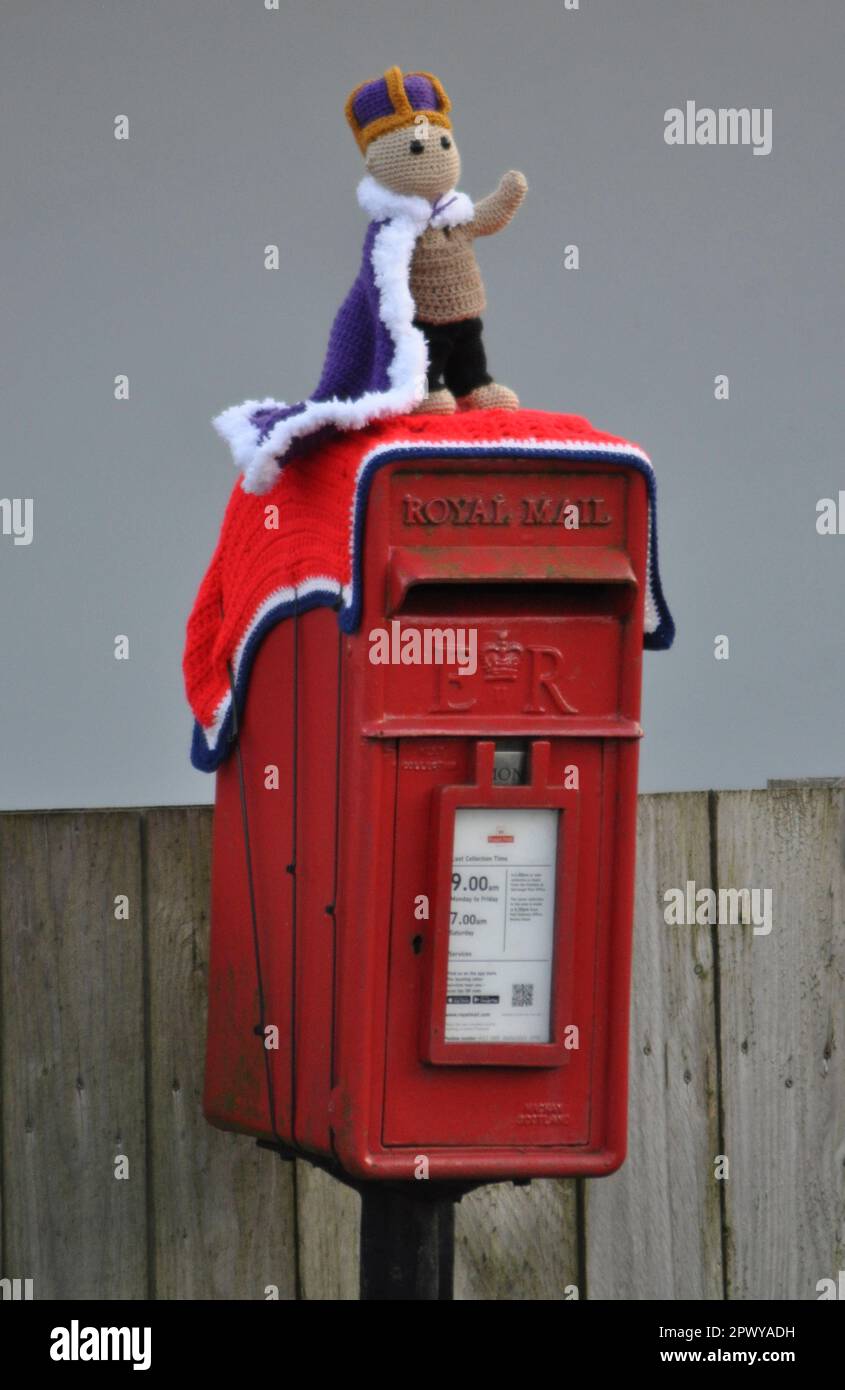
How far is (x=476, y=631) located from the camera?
2.52m

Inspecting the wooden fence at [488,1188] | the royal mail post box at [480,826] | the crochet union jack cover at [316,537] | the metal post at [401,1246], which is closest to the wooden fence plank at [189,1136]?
the wooden fence at [488,1188]

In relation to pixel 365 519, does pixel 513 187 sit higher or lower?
higher

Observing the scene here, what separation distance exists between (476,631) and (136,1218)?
3.90 feet

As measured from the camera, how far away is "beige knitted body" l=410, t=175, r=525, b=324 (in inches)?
106

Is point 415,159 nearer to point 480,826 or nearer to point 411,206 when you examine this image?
point 411,206

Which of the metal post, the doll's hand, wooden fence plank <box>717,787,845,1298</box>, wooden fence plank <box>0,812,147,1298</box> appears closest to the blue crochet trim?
the doll's hand

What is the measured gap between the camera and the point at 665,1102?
3.29 m

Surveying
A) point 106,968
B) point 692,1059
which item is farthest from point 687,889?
point 106,968

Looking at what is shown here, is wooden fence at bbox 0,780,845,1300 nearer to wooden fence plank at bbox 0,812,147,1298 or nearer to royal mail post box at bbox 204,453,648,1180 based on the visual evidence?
wooden fence plank at bbox 0,812,147,1298

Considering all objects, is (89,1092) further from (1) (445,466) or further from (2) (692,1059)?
(1) (445,466)

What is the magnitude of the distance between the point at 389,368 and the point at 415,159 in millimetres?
289

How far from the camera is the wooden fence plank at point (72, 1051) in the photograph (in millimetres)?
3104

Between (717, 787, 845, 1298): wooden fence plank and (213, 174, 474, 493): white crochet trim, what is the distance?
107cm

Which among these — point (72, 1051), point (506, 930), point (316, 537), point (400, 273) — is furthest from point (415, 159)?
point (72, 1051)
